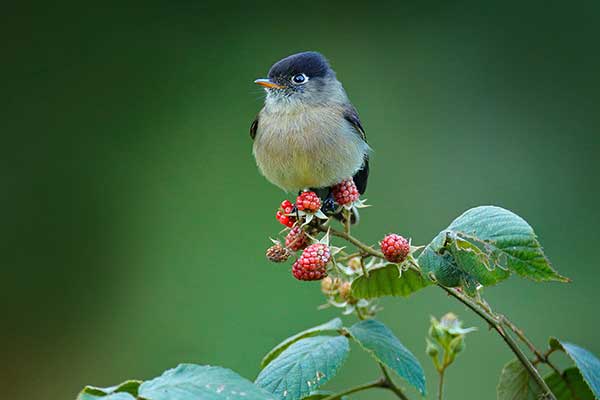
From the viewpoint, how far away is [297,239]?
1819 millimetres

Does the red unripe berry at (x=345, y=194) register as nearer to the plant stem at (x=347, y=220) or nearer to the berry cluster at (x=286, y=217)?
the plant stem at (x=347, y=220)

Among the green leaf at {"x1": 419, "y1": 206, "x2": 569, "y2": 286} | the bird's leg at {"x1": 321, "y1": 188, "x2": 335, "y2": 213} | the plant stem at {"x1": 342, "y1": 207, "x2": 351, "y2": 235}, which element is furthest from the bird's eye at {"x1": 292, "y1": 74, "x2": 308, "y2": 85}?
the green leaf at {"x1": 419, "y1": 206, "x2": 569, "y2": 286}

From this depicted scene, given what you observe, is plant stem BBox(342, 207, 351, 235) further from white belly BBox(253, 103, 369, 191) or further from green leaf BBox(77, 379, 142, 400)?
green leaf BBox(77, 379, 142, 400)

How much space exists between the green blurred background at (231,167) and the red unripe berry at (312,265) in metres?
2.45

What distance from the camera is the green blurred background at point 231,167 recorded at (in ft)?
14.5

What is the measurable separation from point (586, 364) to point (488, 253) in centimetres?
36

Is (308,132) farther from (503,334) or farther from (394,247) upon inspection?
(503,334)

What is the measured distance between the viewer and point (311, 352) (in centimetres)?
170

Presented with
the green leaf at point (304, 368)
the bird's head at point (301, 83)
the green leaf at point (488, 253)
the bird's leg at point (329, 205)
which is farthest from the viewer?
the bird's head at point (301, 83)

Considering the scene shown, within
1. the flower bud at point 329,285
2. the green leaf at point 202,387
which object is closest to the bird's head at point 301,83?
the flower bud at point 329,285

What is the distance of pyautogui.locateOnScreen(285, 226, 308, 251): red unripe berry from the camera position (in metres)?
1.81

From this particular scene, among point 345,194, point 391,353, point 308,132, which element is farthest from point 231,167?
point 391,353

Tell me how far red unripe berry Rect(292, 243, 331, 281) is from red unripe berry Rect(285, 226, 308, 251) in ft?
0.59

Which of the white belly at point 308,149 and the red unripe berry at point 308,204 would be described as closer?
the red unripe berry at point 308,204
